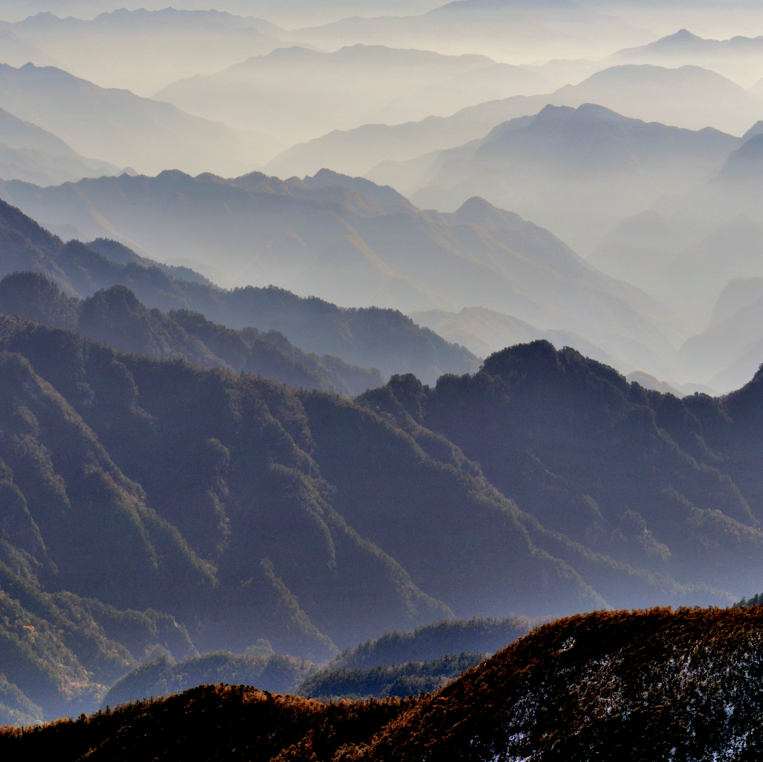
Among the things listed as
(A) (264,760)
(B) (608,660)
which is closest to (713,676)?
(B) (608,660)

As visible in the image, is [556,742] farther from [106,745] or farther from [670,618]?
[106,745]

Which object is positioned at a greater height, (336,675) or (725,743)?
(725,743)

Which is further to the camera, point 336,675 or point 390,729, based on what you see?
point 336,675

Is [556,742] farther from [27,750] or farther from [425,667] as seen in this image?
[425,667]

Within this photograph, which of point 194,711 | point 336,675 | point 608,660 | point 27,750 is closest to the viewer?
point 608,660

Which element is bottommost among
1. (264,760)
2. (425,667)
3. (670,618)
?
(425,667)

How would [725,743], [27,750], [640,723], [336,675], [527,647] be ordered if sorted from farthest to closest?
[336,675]
[27,750]
[527,647]
[640,723]
[725,743]

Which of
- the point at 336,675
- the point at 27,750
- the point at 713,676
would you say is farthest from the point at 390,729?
the point at 336,675
